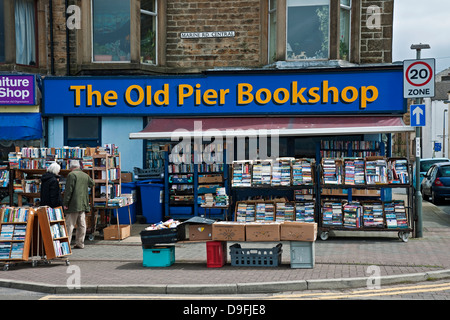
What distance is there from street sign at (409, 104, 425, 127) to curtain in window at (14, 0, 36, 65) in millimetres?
12037

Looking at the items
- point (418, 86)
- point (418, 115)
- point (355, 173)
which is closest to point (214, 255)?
point (355, 173)

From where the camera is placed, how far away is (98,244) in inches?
550

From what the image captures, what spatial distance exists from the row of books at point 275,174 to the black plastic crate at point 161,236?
3724mm

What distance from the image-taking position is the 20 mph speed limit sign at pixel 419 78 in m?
13.9

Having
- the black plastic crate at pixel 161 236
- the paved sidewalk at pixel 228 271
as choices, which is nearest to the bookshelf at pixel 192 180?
the paved sidewalk at pixel 228 271

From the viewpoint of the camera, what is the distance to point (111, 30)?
18906 mm

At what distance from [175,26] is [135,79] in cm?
234

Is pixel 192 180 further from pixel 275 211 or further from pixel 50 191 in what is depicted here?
pixel 50 191

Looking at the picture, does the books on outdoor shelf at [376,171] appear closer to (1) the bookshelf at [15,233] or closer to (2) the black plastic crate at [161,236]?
(2) the black plastic crate at [161,236]

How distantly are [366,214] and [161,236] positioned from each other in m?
5.41

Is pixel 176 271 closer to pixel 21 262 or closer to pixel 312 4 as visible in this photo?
pixel 21 262
